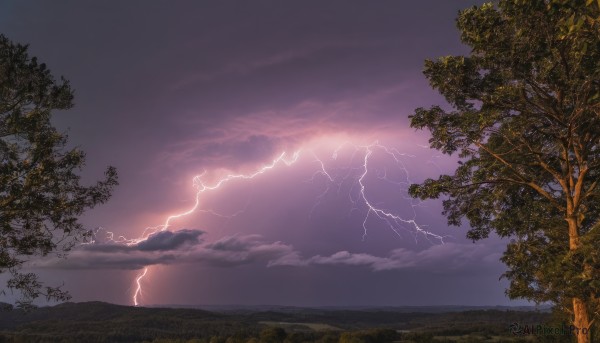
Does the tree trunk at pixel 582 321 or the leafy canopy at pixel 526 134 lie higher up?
the leafy canopy at pixel 526 134

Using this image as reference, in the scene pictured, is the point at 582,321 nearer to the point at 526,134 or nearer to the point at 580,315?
the point at 580,315

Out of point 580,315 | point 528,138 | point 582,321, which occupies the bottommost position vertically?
point 582,321

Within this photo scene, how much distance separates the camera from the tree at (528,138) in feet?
41.9

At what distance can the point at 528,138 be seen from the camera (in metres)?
17.1

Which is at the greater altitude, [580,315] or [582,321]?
[580,315]

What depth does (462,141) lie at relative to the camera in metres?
17.0

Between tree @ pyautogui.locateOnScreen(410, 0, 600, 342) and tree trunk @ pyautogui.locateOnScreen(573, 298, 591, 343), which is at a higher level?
tree @ pyautogui.locateOnScreen(410, 0, 600, 342)

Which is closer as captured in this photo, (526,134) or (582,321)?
(582,321)

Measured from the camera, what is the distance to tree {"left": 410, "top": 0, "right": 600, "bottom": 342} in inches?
503

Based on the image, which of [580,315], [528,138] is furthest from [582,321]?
[528,138]

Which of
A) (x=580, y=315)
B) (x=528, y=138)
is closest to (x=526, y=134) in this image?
(x=528, y=138)

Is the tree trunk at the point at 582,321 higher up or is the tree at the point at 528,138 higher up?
the tree at the point at 528,138

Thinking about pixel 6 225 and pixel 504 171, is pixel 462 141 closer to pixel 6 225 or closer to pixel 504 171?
pixel 504 171

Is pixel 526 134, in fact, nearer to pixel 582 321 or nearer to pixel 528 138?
pixel 528 138
